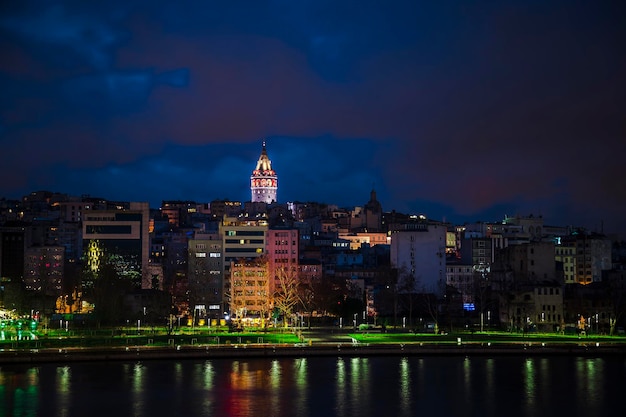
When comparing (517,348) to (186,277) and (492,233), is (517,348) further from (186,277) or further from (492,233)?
(492,233)

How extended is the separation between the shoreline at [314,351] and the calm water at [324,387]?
1214 mm

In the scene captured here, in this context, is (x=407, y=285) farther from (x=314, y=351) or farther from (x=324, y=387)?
(x=324, y=387)

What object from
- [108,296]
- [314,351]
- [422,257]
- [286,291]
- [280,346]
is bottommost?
[314,351]

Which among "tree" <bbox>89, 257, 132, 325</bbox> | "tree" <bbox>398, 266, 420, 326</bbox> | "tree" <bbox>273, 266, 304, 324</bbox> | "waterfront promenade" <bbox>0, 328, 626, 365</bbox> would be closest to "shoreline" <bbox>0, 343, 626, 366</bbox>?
"waterfront promenade" <bbox>0, 328, 626, 365</bbox>

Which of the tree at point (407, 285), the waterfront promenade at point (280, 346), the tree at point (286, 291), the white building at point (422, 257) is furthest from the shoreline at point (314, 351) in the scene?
the white building at point (422, 257)

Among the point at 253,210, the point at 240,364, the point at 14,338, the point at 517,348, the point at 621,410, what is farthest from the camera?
the point at 253,210

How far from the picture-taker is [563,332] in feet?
209

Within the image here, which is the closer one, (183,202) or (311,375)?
(311,375)

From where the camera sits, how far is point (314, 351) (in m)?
52.4

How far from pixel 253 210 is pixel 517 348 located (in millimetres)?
123278

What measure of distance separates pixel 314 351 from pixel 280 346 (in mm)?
2055

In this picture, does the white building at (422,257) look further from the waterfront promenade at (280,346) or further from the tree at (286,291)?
the waterfront promenade at (280,346)

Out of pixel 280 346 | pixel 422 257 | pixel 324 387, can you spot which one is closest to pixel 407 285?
pixel 422 257

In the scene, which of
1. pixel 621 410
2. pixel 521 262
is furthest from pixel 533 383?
pixel 521 262
